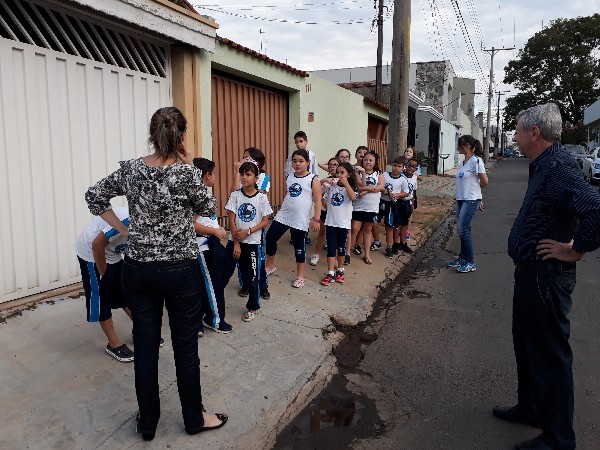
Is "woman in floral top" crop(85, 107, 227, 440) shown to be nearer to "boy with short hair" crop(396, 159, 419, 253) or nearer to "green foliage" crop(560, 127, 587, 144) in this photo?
"boy with short hair" crop(396, 159, 419, 253)

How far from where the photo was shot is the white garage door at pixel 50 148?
4199 mm

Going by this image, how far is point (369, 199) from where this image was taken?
6559mm

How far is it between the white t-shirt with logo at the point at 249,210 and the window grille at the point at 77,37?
211 centimetres

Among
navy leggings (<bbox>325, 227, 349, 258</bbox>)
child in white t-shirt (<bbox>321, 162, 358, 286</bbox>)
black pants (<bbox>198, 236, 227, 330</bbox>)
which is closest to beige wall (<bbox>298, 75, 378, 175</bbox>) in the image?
child in white t-shirt (<bbox>321, 162, 358, 286</bbox>)

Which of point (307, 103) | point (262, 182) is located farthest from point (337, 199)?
point (307, 103)

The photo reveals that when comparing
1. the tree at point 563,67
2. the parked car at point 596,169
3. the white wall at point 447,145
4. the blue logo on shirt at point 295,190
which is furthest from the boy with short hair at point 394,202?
the tree at point 563,67

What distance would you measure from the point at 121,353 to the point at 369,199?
13.1 ft

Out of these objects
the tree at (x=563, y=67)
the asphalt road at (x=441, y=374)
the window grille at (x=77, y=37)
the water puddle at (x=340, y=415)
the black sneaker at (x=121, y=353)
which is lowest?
the water puddle at (x=340, y=415)

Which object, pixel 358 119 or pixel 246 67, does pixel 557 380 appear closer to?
pixel 246 67

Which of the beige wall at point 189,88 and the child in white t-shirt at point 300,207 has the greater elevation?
the beige wall at point 189,88

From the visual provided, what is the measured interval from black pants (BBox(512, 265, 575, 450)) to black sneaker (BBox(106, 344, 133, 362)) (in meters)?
2.68

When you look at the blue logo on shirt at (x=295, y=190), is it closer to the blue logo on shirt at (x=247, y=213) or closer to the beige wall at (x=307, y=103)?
the blue logo on shirt at (x=247, y=213)

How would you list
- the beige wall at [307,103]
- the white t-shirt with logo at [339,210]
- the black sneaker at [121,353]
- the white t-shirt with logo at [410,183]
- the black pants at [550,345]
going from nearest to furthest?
the black pants at [550,345] < the black sneaker at [121,353] < the white t-shirt with logo at [339,210] < the beige wall at [307,103] < the white t-shirt with logo at [410,183]

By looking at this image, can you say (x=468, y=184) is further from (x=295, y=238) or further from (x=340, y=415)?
(x=340, y=415)
